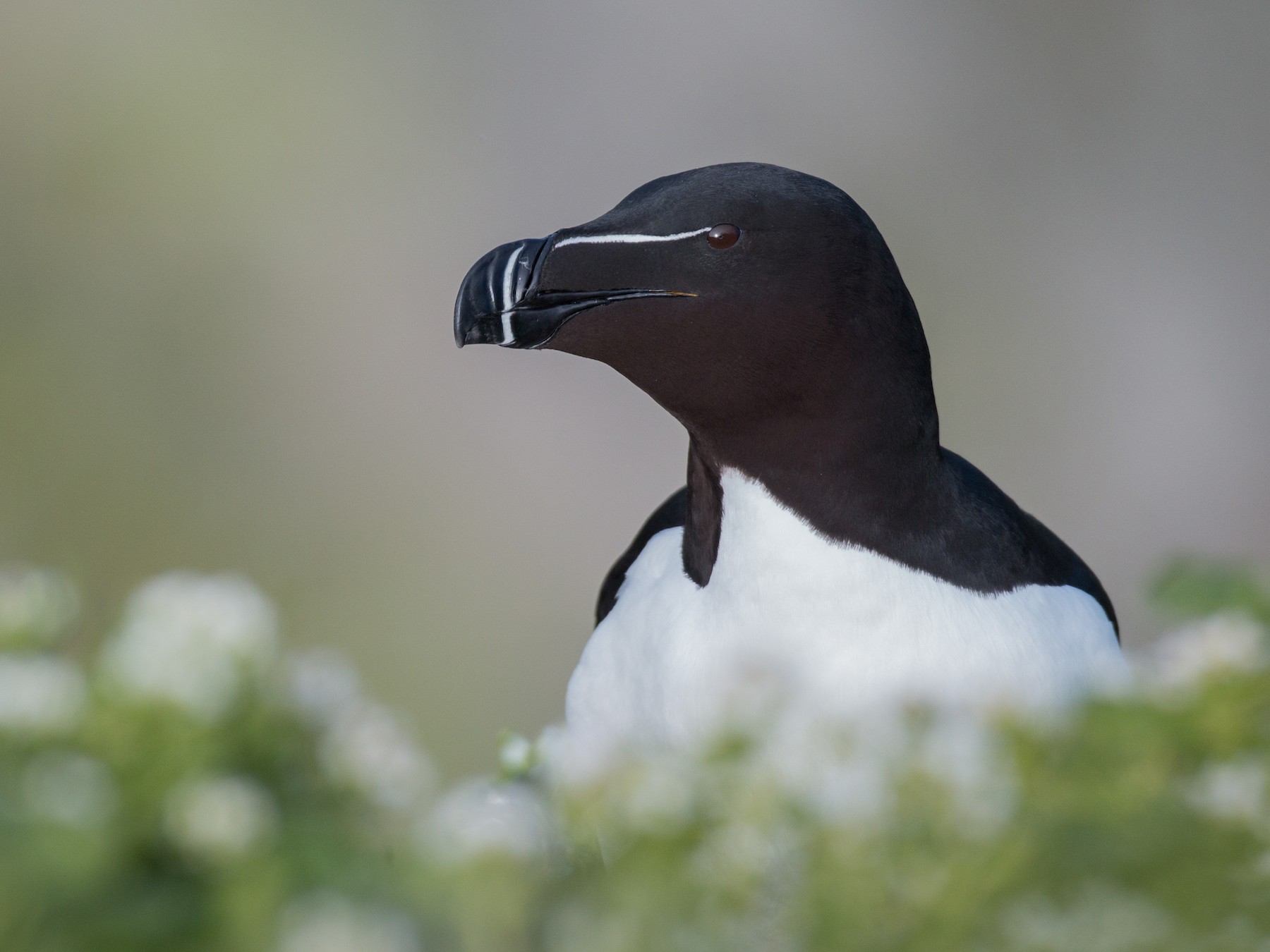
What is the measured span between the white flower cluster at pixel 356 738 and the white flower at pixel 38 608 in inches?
4.5

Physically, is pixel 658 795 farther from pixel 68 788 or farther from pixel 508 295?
pixel 508 295

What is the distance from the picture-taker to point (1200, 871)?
65 cm

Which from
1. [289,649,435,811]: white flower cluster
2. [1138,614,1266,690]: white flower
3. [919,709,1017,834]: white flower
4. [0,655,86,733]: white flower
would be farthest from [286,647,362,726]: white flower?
[1138,614,1266,690]: white flower

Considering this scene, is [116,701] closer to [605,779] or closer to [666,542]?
[605,779]

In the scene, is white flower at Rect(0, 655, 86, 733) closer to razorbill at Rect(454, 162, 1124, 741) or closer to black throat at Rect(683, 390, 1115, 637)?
razorbill at Rect(454, 162, 1124, 741)

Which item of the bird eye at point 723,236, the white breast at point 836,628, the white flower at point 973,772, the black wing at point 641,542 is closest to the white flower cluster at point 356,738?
the white flower at point 973,772

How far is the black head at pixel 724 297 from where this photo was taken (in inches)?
75.0

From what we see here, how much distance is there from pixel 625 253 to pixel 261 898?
1.38 meters

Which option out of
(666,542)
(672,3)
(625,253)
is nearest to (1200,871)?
(625,253)

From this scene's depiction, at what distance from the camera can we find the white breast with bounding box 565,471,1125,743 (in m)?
1.93

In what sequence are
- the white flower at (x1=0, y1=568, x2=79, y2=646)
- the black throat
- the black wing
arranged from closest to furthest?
1. the white flower at (x1=0, y1=568, x2=79, y2=646)
2. the black throat
3. the black wing

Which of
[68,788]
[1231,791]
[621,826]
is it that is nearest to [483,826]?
[621,826]

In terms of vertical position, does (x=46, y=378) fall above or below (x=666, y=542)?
above

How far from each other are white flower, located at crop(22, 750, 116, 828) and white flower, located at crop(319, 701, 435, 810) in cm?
12
